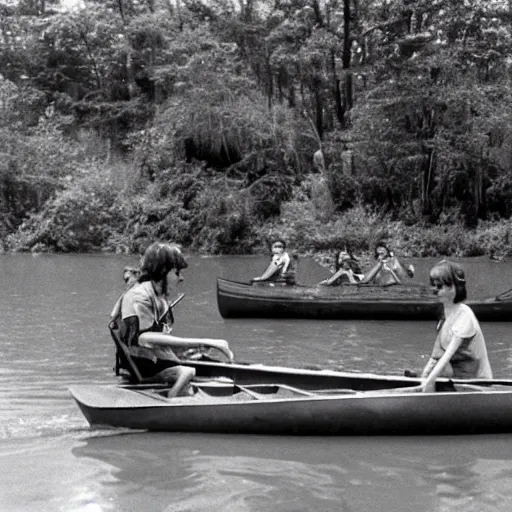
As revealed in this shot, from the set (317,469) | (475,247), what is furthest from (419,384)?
(475,247)

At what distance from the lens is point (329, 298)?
12398 millimetres

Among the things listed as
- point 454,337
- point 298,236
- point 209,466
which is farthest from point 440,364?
point 298,236

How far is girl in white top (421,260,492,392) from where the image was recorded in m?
5.53

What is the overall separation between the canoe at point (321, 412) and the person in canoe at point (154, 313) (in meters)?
0.25

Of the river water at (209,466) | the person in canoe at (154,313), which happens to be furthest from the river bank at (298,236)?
the person in canoe at (154,313)

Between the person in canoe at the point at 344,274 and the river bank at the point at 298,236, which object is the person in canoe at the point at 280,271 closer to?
the person in canoe at the point at 344,274

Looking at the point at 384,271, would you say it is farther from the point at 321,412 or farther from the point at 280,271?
the point at 321,412

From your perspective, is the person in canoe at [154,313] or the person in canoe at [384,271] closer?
the person in canoe at [154,313]

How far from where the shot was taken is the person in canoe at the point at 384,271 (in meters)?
12.6

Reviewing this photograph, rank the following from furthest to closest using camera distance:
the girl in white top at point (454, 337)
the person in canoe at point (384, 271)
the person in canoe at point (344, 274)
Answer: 1. the person in canoe at point (344, 274)
2. the person in canoe at point (384, 271)
3. the girl in white top at point (454, 337)

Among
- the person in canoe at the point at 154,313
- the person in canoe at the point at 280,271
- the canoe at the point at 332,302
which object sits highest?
the person in canoe at the point at 154,313

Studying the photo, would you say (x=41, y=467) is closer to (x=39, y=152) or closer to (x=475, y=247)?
(x=475, y=247)

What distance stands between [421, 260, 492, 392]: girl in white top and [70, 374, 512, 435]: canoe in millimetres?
130

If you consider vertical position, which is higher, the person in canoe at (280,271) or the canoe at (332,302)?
the person in canoe at (280,271)
